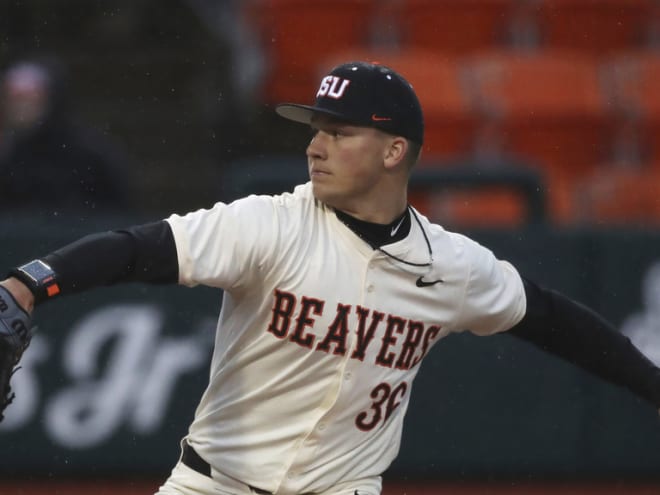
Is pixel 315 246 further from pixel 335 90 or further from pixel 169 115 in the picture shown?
pixel 169 115

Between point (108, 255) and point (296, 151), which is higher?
point (108, 255)

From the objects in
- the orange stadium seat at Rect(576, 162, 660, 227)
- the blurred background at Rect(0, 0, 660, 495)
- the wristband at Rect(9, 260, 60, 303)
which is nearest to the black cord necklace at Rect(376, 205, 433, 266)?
the wristband at Rect(9, 260, 60, 303)

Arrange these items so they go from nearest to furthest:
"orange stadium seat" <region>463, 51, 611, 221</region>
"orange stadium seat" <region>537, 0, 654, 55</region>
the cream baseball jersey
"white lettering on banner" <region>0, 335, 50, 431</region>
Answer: the cream baseball jersey → "white lettering on banner" <region>0, 335, 50, 431</region> → "orange stadium seat" <region>463, 51, 611, 221</region> → "orange stadium seat" <region>537, 0, 654, 55</region>

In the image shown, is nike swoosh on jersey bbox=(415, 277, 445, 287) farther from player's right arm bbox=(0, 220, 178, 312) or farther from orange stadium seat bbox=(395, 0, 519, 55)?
orange stadium seat bbox=(395, 0, 519, 55)

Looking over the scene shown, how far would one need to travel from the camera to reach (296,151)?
9.97 meters

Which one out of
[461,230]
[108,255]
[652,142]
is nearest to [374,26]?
[652,142]

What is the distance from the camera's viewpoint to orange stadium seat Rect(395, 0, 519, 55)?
34.3 feet

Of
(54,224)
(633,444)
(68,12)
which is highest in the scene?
(68,12)

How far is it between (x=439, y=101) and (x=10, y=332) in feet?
22.5

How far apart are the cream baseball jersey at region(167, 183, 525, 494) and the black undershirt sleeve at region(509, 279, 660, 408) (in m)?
0.33

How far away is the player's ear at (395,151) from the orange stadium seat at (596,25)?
6.79m

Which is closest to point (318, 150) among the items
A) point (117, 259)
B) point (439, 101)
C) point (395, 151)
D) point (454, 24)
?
point (395, 151)

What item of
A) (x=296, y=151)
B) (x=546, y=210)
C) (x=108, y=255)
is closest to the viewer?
(x=108, y=255)

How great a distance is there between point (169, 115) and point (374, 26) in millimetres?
1689
